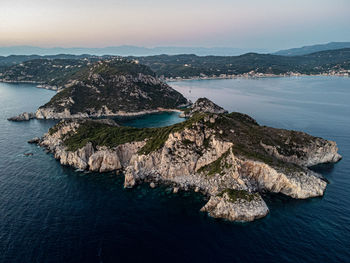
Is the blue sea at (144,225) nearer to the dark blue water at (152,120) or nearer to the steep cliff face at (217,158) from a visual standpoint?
the steep cliff face at (217,158)

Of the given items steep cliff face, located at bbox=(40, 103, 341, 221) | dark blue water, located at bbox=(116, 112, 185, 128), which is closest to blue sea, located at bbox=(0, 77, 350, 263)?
steep cliff face, located at bbox=(40, 103, 341, 221)

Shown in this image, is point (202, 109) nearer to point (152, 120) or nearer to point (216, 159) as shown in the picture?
point (152, 120)

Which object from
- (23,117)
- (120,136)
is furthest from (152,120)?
(23,117)

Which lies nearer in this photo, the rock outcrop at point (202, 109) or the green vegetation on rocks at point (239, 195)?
the green vegetation on rocks at point (239, 195)

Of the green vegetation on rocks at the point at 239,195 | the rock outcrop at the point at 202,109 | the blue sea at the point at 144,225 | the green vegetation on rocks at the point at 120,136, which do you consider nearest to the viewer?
the blue sea at the point at 144,225

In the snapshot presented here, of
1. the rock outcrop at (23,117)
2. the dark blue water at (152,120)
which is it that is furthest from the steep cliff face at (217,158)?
the rock outcrop at (23,117)

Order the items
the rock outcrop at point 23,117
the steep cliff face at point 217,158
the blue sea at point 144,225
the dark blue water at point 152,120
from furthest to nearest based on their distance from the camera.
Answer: the rock outcrop at point 23,117 < the dark blue water at point 152,120 < the steep cliff face at point 217,158 < the blue sea at point 144,225

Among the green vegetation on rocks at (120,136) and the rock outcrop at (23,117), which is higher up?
the green vegetation on rocks at (120,136)

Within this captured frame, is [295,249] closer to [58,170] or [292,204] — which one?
[292,204]

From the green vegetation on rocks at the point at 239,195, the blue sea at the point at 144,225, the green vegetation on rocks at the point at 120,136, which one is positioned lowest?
the blue sea at the point at 144,225
